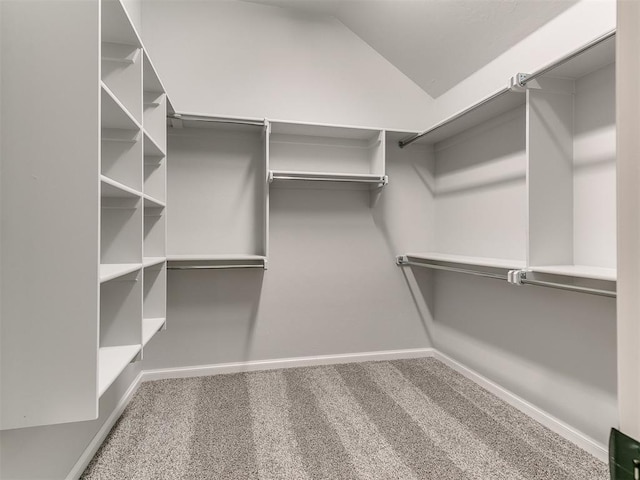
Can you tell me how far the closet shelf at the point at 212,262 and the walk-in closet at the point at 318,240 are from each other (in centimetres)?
2

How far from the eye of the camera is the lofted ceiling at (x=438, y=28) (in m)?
1.93

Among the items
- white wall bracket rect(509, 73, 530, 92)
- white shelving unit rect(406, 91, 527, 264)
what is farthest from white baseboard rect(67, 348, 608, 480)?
white wall bracket rect(509, 73, 530, 92)

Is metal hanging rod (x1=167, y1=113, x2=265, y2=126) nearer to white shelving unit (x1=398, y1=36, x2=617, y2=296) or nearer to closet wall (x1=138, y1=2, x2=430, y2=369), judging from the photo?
closet wall (x1=138, y1=2, x2=430, y2=369)

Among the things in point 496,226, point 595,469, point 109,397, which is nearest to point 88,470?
point 109,397

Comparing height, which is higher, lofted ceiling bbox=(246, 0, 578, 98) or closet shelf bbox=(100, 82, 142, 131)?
lofted ceiling bbox=(246, 0, 578, 98)

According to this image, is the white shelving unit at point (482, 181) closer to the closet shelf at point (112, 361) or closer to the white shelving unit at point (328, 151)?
the white shelving unit at point (328, 151)

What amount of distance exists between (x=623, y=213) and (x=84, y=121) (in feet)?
3.89

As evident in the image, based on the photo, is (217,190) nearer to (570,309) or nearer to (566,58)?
(566,58)

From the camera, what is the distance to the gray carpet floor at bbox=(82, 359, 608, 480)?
1.52 meters

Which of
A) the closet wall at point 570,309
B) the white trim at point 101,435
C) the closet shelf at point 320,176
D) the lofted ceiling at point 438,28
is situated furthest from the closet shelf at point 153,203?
the closet wall at point 570,309

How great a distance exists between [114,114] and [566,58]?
5.95ft

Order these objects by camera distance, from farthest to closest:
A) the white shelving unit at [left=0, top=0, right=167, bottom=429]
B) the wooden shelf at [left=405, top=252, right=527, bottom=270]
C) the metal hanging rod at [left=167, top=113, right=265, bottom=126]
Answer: the metal hanging rod at [left=167, top=113, right=265, bottom=126] → the wooden shelf at [left=405, top=252, right=527, bottom=270] → the white shelving unit at [left=0, top=0, right=167, bottom=429]

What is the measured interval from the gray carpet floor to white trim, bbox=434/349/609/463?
0.14 feet

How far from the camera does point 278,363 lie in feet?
8.71
